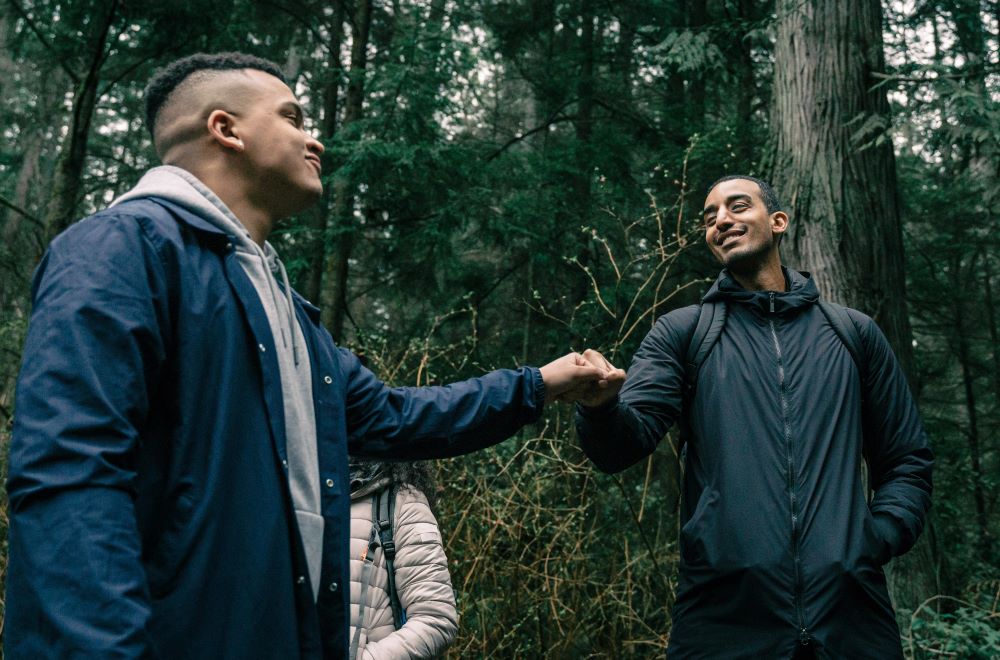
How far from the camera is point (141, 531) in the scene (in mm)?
1560

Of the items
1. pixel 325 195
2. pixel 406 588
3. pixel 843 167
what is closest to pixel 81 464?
pixel 406 588

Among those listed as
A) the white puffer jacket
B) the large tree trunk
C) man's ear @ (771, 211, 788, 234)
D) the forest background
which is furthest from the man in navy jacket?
the large tree trunk

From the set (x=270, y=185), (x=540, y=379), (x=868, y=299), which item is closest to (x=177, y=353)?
(x=270, y=185)

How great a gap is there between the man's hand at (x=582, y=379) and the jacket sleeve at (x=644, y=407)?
0.08 meters

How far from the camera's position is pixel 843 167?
5191mm

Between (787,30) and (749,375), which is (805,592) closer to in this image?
(749,375)

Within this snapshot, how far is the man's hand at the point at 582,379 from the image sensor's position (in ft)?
8.45

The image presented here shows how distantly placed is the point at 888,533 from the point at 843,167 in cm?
305

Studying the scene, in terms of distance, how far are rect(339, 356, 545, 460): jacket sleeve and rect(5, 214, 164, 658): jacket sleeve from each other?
0.85 m

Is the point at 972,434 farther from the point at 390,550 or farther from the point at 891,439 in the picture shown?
the point at 390,550

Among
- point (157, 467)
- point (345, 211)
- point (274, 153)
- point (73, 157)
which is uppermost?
point (345, 211)

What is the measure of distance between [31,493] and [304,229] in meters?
8.24

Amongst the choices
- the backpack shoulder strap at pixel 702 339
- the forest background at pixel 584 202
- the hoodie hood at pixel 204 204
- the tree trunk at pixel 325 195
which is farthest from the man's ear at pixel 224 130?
the tree trunk at pixel 325 195

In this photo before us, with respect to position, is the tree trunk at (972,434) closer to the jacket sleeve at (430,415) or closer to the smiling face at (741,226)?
the smiling face at (741,226)
